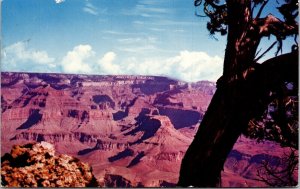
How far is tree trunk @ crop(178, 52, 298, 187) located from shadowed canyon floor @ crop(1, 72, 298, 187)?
173 feet

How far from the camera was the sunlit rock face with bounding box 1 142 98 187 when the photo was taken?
419 cm

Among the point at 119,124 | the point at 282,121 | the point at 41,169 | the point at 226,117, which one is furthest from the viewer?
the point at 119,124

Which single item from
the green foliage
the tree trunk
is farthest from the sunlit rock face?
the green foliage

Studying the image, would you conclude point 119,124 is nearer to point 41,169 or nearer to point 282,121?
point 41,169

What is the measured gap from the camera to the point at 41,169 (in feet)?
14.2

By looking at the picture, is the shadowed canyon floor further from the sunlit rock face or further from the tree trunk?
the tree trunk

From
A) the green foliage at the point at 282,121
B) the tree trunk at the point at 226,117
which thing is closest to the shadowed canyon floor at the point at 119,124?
the green foliage at the point at 282,121

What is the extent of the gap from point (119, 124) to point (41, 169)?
111m

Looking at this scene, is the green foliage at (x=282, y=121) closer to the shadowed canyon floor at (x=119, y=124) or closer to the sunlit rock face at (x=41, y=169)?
the sunlit rock face at (x=41, y=169)

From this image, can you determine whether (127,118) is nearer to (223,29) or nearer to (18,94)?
(18,94)

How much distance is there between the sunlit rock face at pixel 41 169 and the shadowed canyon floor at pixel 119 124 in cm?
5190

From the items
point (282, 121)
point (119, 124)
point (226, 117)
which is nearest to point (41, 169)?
point (226, 117)

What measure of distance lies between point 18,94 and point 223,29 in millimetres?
125633

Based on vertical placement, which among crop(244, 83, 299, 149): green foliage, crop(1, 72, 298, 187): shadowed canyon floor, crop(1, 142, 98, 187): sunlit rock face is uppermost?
crop(244, 83, 299, 149): green foliage
